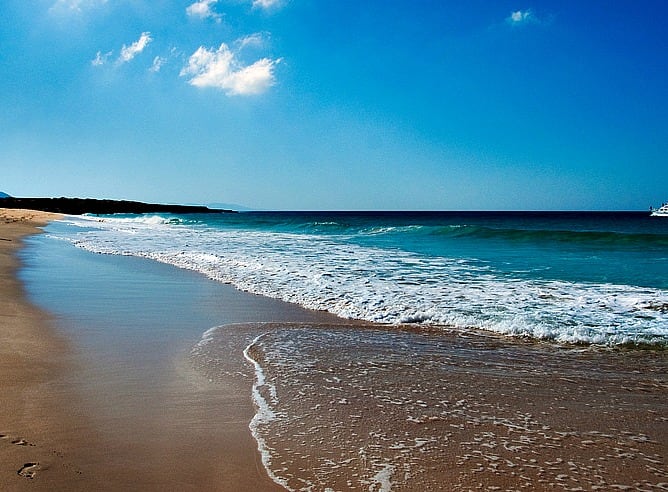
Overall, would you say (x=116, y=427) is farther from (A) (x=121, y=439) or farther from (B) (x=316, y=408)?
(B) (x=316, y=408)

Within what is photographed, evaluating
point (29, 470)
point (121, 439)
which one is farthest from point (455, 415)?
point (29, 470)

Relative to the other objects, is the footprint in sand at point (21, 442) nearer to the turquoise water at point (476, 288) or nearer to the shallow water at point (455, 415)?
the shallow water at point (455, 415)

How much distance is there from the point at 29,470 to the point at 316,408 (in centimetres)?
195

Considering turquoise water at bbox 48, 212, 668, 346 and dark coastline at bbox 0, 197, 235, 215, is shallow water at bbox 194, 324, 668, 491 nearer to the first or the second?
turquoise water at bbox 48, 212, 668, 346

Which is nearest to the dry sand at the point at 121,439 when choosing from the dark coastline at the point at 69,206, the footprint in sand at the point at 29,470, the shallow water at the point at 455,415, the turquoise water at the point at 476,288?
the footprint in sand at the point at 29,470

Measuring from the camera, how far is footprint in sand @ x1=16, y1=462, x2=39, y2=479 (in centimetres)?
286

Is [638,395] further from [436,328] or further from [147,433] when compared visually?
[147,433]

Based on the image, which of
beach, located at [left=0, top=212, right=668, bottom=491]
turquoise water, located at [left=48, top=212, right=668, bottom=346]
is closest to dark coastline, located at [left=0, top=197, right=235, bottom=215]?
turquoise water, located at [left=48, top=212, right=668, bottom=346]

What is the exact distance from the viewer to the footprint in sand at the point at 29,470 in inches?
113

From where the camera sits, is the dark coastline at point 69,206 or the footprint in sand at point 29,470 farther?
the dark coastline at point 69,206

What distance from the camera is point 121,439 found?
3410mm

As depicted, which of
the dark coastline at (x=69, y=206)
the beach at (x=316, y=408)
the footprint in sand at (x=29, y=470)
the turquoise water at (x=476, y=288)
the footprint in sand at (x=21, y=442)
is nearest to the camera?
the footprint in sand at (x=29, y=470)

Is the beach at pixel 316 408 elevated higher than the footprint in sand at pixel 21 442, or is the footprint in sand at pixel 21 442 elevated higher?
the footprint in sand at pixel 21 442

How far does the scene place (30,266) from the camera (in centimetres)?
1291
